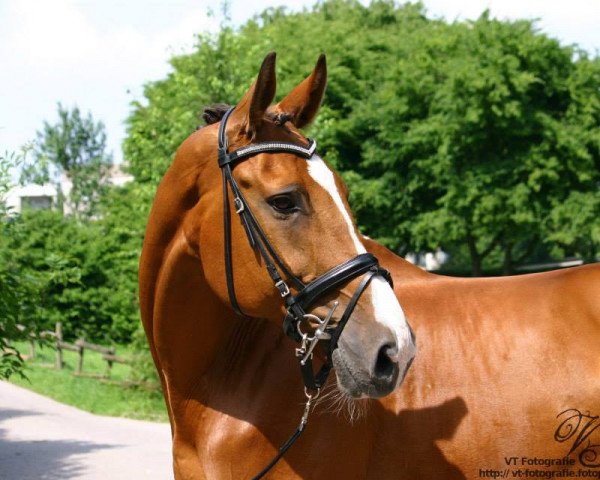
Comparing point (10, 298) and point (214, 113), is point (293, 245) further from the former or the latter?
Answer: point (10, 298)

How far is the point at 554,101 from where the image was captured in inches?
961

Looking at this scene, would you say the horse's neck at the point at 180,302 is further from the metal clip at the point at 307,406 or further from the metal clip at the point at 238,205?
the metal clip at the point at 307,406

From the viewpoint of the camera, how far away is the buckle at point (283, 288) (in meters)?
2.49

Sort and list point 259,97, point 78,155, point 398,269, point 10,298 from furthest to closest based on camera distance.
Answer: point 78,155
point 10,298
point 398,269
point 259,97

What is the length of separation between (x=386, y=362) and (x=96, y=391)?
14.5 m

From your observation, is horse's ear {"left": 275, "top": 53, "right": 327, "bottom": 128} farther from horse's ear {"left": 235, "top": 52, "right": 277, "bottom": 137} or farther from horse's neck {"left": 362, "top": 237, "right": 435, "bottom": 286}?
horse's neck {"left": 362, "top": 237, "right": 435, "bottom": 286}

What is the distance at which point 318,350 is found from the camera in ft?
8.24

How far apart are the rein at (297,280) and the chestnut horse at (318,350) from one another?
0.03 metres

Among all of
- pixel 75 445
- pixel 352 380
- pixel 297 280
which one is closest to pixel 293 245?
pixel 297 280

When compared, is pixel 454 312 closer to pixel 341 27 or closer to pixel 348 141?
pixel 348 141

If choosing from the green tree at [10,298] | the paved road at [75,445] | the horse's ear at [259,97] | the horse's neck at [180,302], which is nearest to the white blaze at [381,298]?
the horse's ear at [259,97]

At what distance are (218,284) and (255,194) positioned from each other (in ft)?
1.18

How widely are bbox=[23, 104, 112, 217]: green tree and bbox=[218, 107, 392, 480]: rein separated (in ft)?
158

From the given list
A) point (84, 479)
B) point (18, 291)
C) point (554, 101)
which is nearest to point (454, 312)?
point (18, 291)
